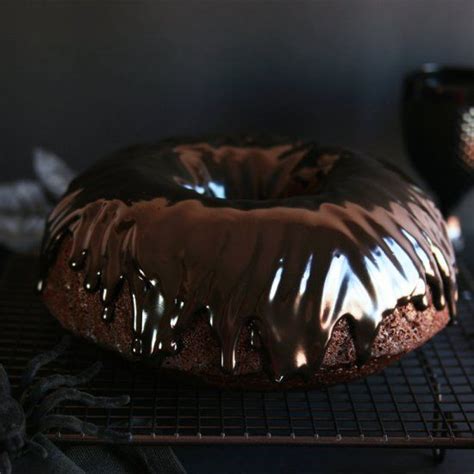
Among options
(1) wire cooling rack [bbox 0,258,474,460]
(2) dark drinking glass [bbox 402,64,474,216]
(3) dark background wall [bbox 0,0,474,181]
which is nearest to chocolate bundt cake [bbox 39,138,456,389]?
(1) wire cooling rack [bbox 0,258,474,460]

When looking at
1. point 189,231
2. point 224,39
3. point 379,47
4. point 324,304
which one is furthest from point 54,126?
point 324,304

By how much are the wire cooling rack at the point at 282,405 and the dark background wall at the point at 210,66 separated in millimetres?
556

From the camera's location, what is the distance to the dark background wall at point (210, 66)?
1.42m

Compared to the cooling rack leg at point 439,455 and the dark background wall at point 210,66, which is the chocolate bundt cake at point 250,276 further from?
the dark background wall at point 210,66

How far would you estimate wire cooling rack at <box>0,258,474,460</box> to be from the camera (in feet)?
2.63

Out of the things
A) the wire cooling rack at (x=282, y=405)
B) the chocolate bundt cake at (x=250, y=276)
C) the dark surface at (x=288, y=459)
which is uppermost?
the chocolate bundt cake at (x=250, y=276)

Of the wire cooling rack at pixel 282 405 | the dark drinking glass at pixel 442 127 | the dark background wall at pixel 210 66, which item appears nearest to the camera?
the wire cooling rack at pixel 282 405

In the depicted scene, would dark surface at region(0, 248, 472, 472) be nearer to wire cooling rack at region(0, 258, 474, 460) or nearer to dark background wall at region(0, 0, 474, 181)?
wire cooling rack at region(0, 258, 474, 460)

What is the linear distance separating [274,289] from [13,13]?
34.4 inches

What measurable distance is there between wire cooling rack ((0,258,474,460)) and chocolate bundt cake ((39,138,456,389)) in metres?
0.04

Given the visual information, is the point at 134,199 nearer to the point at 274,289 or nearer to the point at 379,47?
the point at 274,289

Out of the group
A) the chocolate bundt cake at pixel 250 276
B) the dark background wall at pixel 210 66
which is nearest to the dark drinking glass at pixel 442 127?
the dark background wall at pixel 210 66

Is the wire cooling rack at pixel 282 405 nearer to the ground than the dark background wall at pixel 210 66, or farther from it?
nearer to the ground

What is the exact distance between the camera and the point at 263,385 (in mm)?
872
